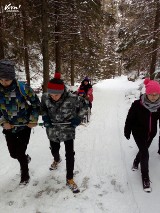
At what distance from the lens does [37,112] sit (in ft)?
14.1

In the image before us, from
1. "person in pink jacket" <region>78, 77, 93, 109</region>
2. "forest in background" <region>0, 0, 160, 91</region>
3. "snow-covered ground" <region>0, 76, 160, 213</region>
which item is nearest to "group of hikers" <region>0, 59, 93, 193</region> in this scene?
"snow-covered ground" <region>0, 76, 160, 213</region>

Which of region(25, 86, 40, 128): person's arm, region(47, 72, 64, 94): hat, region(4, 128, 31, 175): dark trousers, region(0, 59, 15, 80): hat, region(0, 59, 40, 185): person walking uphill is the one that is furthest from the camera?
region(4, 128, 31, 175): dark trousers

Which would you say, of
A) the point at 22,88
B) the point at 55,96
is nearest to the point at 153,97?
the point at 55,96

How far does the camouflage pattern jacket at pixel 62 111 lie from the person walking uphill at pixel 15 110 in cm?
20

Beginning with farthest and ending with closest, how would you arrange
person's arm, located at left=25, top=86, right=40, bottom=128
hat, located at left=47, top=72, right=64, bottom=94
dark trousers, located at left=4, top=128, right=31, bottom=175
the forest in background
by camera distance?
the forest in background
dark trousers, located at left=4, top=128, right=31, bottom=175
person's arm, located at left=25, top=86, right=40, bottom=128
hat, located at left=47, top=72, right=64, bottom=94

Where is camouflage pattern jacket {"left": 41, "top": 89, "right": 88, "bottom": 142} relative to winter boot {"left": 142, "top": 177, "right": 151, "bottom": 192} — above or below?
above

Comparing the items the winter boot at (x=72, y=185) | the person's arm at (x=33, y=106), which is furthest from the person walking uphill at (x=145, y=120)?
the person's arm at (x=33, y=106)

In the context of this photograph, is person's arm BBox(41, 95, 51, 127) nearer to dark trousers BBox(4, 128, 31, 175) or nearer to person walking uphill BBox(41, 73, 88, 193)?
person walking uphill BBox(41, 73, 88, 193)

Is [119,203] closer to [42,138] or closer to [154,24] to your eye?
[42,138]

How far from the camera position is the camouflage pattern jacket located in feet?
13.9

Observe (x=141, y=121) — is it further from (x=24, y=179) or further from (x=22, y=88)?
(x=24, y=179)

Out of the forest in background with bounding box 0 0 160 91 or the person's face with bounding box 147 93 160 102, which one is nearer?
the person's face with bounding box 147 93 160 102

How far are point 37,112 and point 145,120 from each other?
84.5 inches

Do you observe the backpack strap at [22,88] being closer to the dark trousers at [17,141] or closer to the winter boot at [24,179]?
the dark trousers at [17,141]
